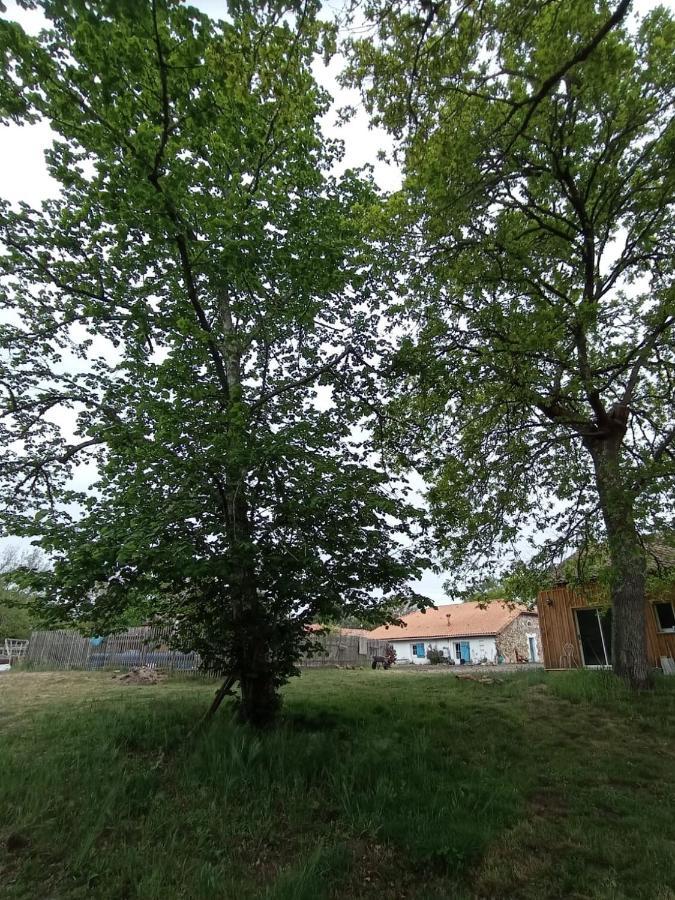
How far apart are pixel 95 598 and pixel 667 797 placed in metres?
7.26

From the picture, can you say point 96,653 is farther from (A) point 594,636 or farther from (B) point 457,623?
(B) point 457,623

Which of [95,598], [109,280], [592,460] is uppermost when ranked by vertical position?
[109,280]

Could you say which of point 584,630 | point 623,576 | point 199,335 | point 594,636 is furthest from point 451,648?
point 199,335

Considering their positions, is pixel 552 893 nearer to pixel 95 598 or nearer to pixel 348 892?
pixel 348 892

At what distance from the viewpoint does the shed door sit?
17.4m

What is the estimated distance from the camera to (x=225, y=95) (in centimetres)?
576

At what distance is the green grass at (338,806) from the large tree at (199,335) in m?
1.55

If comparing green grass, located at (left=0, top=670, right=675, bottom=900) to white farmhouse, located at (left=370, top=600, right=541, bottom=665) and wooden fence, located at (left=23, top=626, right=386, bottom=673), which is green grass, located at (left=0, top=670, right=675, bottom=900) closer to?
wooden fence, located at (left=23, top=626, right=386, bottom=673)

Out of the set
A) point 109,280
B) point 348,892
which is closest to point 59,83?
point 109,280

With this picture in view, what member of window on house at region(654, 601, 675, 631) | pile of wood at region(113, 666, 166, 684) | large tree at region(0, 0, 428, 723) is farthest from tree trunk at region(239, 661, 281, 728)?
window on house at region(654, 601, 675, 631)

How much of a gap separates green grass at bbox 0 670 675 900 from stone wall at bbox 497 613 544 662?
2693 cm

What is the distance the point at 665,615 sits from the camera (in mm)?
16219

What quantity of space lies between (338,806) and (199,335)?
19.4 feet

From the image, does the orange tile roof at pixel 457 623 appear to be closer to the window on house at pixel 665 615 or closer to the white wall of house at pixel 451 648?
the white wall of house at pixel 451 648
